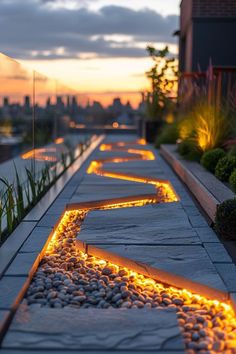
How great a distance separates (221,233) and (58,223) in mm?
1476

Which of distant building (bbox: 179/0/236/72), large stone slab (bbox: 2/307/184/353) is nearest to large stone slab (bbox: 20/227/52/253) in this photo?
large stone slab (bbox: 2/307/184/353)

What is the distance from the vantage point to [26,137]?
335 inches

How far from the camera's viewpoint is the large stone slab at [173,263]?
3.05 metres

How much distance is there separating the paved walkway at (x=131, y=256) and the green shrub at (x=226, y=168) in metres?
0.45

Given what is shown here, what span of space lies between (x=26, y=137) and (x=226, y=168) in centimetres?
391

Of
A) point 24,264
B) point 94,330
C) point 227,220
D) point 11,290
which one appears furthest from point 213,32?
point 94,330

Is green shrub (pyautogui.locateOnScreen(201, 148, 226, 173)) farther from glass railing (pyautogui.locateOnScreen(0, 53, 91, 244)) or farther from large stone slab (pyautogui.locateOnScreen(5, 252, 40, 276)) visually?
large stone slab (pyautogui.locateOnScreen(5, 252, 40, 276))

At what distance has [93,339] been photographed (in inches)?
94.8

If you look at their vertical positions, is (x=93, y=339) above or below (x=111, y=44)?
below

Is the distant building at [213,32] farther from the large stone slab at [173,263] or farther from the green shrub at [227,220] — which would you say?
the large stone slab at [173,263]

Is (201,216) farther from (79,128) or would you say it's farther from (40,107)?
(79,128)

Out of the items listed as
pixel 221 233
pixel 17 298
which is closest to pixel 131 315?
pixel 17 298

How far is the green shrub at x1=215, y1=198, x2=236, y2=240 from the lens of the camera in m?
3.97

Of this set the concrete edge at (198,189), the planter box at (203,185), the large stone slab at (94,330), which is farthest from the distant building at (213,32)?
the large stone slab at (94,330)
